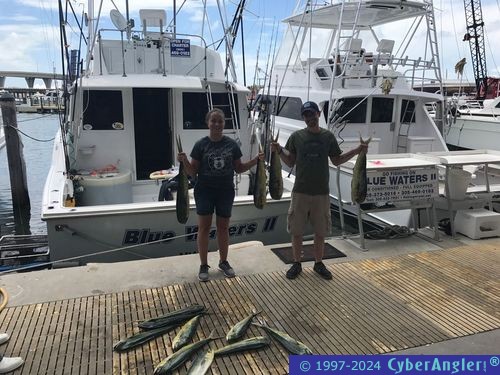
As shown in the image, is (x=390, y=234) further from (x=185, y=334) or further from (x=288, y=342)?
(x=185, y=334)

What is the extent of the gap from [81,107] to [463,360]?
225 inches

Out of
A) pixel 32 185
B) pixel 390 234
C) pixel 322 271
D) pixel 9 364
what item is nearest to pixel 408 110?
pixel 390 234

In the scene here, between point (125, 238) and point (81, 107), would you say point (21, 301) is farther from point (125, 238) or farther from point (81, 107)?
point (81, 107)

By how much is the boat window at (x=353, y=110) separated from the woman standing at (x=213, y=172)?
613 cm

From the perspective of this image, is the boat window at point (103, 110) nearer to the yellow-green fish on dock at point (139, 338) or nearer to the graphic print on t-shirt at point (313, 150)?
the graphic print on t-shirt at point (313, 150)

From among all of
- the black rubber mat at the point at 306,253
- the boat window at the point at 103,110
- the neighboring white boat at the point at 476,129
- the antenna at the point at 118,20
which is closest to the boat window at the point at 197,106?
the boat window at the point at 103,110

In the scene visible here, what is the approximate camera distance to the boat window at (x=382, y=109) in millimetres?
9500

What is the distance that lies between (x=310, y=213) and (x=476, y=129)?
1364 cm

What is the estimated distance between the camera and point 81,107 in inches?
244

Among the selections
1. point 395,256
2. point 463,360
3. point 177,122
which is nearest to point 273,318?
point 463,360

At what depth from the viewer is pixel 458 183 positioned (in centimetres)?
493

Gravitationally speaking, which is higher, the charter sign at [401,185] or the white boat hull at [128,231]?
the charter sign at [401,185]

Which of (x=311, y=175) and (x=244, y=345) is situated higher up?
(x=311, y=175)

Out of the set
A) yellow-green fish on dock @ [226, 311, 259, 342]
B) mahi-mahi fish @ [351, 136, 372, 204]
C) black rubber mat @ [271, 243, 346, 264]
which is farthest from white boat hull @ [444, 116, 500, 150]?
yellow-green fish on dock @ [226, 311, 259, 342]
